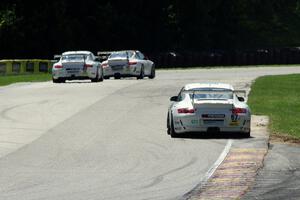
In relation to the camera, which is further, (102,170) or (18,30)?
(18,30)

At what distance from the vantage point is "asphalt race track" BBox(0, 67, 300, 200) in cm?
1419

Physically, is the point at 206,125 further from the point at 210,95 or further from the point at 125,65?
the point at 125,65

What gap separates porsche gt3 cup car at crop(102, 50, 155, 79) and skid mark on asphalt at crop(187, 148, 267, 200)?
94.0 ft

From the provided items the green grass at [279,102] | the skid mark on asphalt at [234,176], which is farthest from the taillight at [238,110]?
the skid mark on asphalt at [234,176]

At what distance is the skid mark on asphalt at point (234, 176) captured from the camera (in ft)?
43.5

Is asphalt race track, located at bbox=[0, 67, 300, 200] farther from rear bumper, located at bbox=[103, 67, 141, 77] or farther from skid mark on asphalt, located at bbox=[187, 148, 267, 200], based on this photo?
rear bumper, located at bbox=[103, 67, 141, 77]

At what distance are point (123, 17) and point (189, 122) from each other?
56.6 metres

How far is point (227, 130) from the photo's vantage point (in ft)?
72.1

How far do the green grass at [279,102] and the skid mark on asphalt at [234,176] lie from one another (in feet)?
12.4

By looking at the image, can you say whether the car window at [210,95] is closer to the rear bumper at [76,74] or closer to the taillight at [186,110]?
the taillight at [186,110]

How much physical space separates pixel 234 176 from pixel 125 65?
32725mm

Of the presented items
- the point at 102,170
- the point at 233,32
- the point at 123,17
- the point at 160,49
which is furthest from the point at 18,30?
the point at 102,170

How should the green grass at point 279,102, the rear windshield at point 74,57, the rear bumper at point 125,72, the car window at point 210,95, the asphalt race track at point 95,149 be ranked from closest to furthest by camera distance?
1. the asphalt race track at point 95,149
2. the car window at point 210,95
3. the green grass at point 279,102
4. the rear windshield at point 74,57
5. the rear bumper at point 125,72

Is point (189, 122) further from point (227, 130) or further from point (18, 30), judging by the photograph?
point (18, 30)
